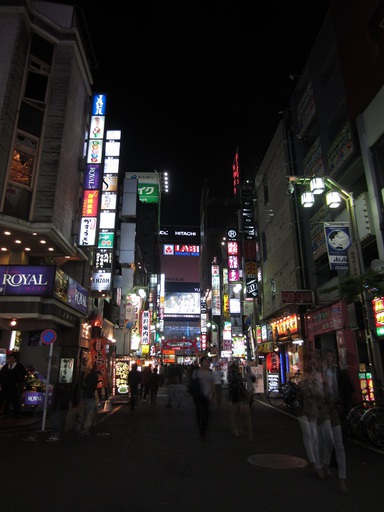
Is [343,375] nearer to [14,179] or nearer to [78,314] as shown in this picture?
[78,314]

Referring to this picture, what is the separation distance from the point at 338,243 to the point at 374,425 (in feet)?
21.0

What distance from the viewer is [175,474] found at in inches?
247

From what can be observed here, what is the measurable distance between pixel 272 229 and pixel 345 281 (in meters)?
17.5

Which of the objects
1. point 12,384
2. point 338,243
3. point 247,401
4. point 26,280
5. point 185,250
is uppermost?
point 185,250

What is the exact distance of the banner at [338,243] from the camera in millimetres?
13180

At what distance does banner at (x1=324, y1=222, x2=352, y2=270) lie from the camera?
43.2 ft

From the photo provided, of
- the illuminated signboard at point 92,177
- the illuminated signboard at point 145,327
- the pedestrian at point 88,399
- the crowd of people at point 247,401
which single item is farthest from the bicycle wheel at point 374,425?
the illuminated signboard at point 145,327

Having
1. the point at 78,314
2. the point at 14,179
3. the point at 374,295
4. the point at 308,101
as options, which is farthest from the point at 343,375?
the point at 308,101

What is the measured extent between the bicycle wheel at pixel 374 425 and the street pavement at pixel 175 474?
0.97 feet

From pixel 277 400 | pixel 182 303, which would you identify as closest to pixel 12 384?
pixel 277 400

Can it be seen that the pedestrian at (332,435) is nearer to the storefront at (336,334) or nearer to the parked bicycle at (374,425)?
the parked bicycle at (374,425)

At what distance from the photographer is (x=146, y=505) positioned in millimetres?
4824

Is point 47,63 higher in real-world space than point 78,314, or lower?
higher

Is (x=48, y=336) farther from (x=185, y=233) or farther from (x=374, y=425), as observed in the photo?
(x=185, y=233)
